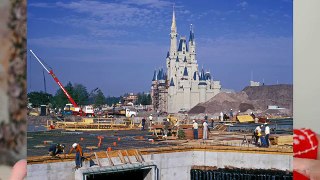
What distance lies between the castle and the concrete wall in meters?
0.51

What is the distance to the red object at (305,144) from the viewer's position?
5.11ft

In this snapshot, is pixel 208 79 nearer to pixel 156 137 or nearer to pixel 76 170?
pixel 76 170

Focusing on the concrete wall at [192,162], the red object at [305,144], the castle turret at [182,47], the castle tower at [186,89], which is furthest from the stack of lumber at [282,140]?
the red object at [305,144]

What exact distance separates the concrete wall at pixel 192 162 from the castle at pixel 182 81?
0.51 meters

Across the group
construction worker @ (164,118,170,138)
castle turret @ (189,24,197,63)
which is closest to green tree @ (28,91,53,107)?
castle turret @ (189,24,197,63)

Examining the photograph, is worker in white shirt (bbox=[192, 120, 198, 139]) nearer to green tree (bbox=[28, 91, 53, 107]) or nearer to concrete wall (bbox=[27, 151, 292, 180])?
concrete wall (bbox=[27, 151, 292, 180])

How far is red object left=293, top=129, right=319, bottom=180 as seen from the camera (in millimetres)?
1558

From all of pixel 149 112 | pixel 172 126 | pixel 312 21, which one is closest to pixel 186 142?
pixel 172 126

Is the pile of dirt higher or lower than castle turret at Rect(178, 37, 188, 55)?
lower

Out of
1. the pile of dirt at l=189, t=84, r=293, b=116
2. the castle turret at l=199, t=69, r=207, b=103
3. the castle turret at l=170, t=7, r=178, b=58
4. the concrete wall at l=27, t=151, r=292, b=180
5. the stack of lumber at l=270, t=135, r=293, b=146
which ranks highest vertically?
the castle turret at l=170, t=7, r=178, b=58

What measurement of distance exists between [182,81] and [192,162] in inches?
29.3

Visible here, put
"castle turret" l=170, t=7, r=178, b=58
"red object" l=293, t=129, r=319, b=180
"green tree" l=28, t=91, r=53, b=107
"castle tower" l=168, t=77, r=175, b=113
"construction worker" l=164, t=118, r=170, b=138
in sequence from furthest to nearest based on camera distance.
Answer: "construction worker" l=164, t=118, r=170, b=138, "castle tower" l=168, t=77, r=175, b=113, "castle turret" l=170, t=7, r=178, b=58, "green tree" l=28, t=91, r=53, b=107, "red object" l=293, t=129, r=319, b=180

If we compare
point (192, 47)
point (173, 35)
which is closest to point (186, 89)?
point (192, 47)

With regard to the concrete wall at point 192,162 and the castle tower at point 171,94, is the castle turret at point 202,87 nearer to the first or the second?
the castle tower at point 171,94
